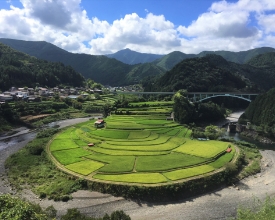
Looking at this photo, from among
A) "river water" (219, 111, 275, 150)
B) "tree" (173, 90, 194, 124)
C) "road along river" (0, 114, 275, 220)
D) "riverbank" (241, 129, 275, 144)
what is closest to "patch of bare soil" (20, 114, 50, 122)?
"road along river" (0, 114, 275, 220)

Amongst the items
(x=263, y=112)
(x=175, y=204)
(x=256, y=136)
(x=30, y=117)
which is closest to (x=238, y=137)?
(x=256, y=136)

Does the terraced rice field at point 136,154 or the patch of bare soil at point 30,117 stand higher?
the terraced rice field at point 136,154

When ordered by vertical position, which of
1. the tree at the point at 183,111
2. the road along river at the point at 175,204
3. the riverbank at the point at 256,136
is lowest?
the riverbank at the point at 256,136

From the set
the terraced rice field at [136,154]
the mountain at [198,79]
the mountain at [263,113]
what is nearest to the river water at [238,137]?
the mountain at [263,113]

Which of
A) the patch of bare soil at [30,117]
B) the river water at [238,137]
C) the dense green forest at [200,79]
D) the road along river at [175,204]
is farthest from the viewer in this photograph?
the dense green forest at [200,79]

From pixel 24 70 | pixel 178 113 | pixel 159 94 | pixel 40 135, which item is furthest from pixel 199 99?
pixel 24 70

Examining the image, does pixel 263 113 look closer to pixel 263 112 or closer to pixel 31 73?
pixel 263 112

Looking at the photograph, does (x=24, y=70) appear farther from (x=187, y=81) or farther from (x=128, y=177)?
(x=128, y=177)

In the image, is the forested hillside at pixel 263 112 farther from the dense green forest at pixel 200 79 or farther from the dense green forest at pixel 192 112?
the dense green forest at pixel 200 79
